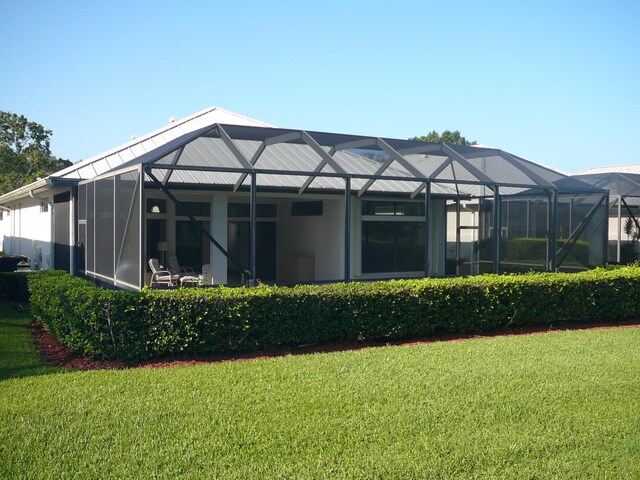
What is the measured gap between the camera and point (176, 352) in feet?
28.7

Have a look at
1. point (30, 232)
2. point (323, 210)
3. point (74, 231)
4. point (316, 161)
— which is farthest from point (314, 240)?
point (30, 232)

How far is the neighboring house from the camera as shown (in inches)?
504

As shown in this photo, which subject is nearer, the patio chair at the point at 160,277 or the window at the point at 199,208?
the patio chair at the point at 160,277

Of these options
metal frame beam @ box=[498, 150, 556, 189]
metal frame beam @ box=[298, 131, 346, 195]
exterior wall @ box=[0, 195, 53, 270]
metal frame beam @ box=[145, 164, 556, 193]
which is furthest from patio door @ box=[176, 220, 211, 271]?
metal frame beam @ box=[498, 150, 556, 189]

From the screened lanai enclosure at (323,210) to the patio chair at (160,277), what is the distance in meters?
1.05

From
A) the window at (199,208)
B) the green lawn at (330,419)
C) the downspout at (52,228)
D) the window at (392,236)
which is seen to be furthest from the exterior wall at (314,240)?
the green lawn at (330,419)

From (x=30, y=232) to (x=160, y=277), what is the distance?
11.2m

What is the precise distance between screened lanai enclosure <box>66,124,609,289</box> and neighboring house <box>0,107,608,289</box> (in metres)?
0.03

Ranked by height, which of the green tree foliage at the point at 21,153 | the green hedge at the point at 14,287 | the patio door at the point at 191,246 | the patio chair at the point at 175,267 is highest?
the green tree foliage at the point at 21,153

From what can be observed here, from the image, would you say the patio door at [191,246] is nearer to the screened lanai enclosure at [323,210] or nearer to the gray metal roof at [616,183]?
the screened lanai enclosure at [323,210]

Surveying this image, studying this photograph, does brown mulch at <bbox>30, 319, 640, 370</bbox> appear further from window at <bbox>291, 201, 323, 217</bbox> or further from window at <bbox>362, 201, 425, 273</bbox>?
window at <bbox>291, 201, 323, 217</bbox>

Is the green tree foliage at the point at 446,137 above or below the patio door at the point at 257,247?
above

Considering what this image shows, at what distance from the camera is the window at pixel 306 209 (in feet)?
62.2

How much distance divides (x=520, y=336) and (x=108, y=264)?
784 centimetres
